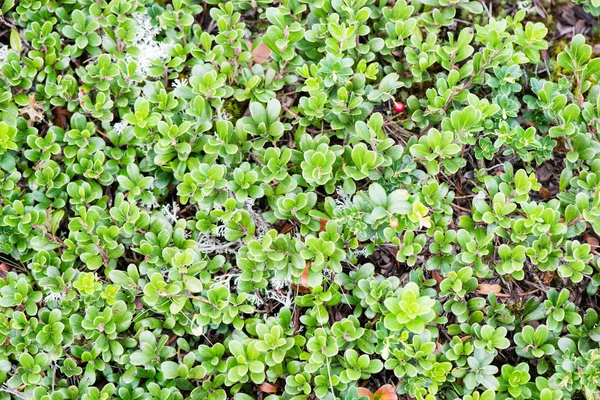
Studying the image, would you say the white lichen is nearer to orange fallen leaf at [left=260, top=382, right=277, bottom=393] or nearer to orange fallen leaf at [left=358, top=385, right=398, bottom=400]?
orange fallen leaf at [left=260, top=382, right=277, bottom=393]

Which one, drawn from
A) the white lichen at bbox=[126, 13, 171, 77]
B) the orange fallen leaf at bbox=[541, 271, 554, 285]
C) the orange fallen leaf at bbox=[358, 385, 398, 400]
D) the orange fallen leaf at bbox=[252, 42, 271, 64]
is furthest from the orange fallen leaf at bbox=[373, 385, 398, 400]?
the white lichen at bbox=[126, 13, 171, 77]

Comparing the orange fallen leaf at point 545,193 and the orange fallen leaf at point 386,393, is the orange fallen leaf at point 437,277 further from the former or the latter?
the orange fallen leaf at point 545,193

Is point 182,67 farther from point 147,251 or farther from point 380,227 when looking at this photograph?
point 380,227

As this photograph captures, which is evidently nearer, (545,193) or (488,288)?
(488,288)

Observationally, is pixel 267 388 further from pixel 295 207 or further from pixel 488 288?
pixel 488 288


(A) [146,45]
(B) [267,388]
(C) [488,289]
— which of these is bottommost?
(B) [267,388]

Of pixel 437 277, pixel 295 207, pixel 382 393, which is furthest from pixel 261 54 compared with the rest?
pixel 382 393
